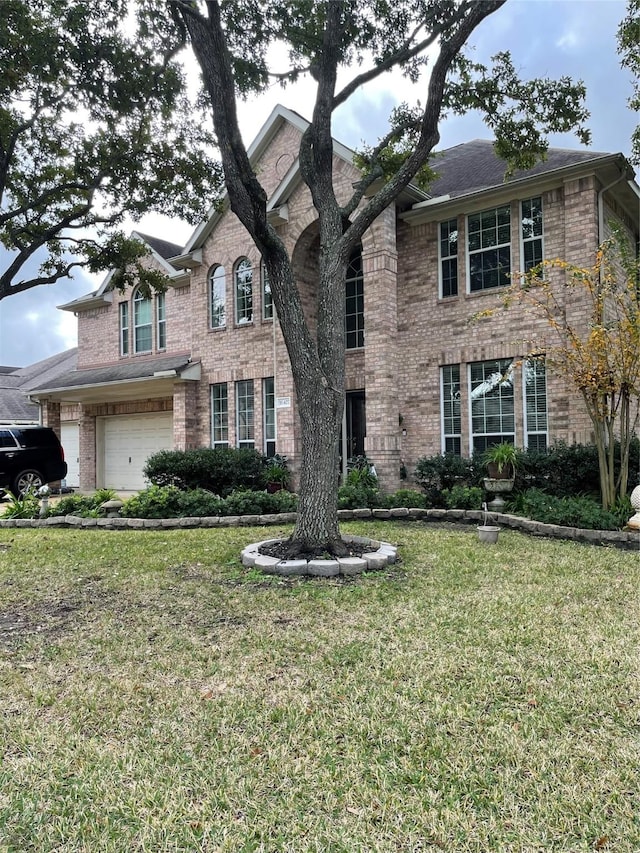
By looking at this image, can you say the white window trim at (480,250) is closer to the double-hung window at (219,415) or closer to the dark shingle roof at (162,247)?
the double-hung window at (219,415)

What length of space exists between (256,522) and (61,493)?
37.3 ft

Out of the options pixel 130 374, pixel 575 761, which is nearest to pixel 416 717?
pixel 575 761

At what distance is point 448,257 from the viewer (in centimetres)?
1220

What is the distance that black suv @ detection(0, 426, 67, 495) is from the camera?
1458cm

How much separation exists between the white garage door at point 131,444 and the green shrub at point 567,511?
11.1 meters

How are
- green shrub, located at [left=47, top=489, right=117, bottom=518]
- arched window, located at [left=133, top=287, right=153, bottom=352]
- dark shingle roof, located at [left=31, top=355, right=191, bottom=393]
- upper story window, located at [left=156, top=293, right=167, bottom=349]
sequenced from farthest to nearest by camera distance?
arched window, located at [left=133, top=287, right=153, bottom=352]
upper story window, located at [left=156, top=293, right=167, bottom=349]
dark shingle roof, located at [left=31, top=355, right=191, bottom=393]
green shrub, located at [left=47, top=489, right=117, bottom=518]

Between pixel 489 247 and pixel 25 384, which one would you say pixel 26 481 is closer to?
pixel 25 384

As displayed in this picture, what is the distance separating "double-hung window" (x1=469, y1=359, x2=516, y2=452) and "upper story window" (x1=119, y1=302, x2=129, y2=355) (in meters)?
11.8

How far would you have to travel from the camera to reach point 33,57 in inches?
311

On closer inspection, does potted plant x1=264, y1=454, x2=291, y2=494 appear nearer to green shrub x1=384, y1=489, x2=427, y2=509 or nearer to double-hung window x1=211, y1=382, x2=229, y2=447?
double-hung window x1=211, y1=382, x2=229, y2=447

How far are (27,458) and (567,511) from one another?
13.5m

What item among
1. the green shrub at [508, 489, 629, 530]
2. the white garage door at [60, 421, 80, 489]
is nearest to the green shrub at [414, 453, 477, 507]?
the green shrub at [508, 489, 629, 530]

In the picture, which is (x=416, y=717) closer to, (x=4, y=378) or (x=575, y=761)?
(x=575, y=761)

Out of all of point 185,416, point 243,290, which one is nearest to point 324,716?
point 185,416
